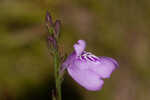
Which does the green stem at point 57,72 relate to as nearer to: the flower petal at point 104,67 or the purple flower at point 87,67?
the purple flower at point 87,67

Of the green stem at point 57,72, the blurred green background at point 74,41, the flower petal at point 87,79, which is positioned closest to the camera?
the flower petal at point 87,79

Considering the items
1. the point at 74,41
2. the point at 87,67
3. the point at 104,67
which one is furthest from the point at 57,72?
the point at 74,41

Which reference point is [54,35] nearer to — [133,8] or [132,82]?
[132,82]

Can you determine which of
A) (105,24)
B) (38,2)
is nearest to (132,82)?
(105,24)

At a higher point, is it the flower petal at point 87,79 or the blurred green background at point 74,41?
the flower petal at point 87,79

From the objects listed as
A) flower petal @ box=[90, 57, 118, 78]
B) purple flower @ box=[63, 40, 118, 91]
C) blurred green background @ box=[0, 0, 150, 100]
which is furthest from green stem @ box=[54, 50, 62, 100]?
blurred green background @ box=[0, 0, 150, 100]

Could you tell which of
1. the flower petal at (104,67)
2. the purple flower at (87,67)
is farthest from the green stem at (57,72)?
the flower petal at (104,67)
